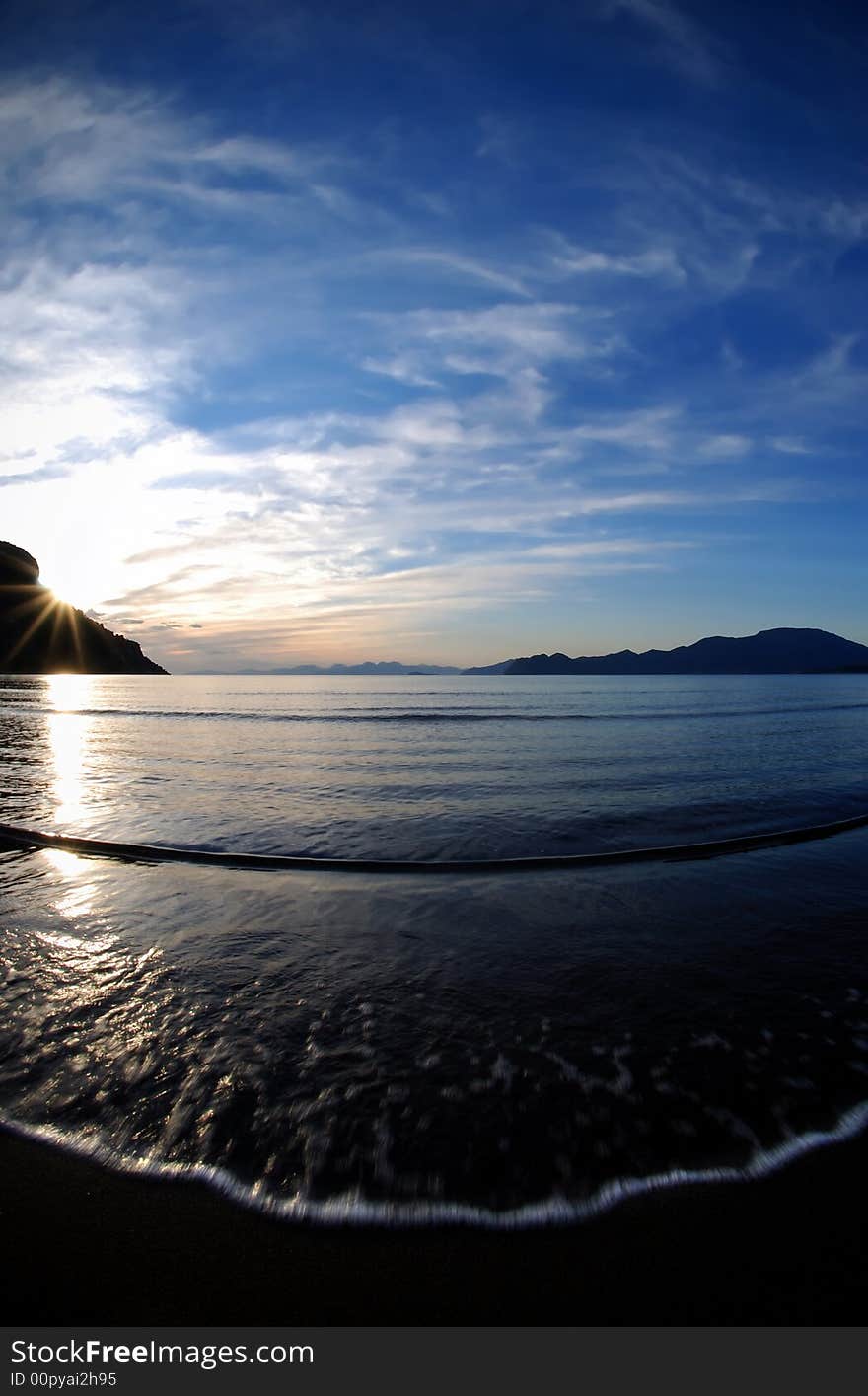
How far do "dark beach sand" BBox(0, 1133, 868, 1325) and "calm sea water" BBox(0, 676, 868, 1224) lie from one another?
252mm

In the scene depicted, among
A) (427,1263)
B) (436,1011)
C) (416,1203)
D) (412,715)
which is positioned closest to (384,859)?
(436,1011)

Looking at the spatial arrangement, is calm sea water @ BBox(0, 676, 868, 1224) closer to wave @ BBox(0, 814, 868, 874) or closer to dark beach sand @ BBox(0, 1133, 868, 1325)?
dark beach sand @ BBox(0, 1133, 868, 1325)

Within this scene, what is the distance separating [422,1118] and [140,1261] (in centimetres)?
209

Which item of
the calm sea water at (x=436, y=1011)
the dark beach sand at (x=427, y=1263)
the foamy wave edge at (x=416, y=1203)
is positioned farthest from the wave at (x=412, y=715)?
the dark beach sand at (x=427, y=1263)

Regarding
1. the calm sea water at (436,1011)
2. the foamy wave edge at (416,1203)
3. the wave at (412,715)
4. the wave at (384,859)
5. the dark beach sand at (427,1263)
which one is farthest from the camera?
the wave at (412,715)

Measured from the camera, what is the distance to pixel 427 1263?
349 centimetres

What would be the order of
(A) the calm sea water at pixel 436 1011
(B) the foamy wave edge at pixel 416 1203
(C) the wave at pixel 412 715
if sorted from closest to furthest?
(B) the foamy wave edge at pixel 416 1203
(A) the calm sea water at pixel 436 1011
(C) the wave at pixel 412 715

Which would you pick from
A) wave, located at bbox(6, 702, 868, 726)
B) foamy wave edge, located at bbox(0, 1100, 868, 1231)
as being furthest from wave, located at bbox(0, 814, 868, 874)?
wave, located at bbox(6, 702, 868, 726)

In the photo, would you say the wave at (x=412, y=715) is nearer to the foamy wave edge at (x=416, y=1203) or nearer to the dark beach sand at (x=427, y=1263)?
the foamy wave edge at (x=416, y=1203)

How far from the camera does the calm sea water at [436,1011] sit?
4434 millimetres

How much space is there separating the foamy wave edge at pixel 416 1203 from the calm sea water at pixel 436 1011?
0.02 m

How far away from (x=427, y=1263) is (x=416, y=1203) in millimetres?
490

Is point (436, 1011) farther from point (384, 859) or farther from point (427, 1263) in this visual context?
point (384, 859)
